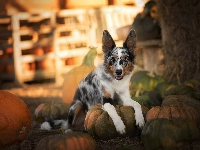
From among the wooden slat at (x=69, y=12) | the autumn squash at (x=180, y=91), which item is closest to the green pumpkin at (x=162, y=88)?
the autumn squash at (x=180, y=91)

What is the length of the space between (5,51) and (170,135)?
871 cm

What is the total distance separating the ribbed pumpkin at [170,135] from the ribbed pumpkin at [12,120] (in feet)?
4.90

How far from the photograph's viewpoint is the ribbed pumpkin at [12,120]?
401 cm

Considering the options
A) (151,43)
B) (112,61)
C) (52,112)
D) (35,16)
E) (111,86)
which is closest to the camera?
(112,61)

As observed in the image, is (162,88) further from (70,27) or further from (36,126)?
(70,27)

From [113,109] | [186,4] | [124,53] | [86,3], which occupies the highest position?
[86,3]

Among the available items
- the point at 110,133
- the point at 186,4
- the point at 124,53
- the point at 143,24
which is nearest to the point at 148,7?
the point at 143,24

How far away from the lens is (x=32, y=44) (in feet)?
36.2

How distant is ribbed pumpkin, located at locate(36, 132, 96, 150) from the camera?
3.38m

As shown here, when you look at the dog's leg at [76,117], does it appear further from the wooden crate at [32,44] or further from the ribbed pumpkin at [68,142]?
the wooden crate at [32,44]

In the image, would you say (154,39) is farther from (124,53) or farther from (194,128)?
(194,128)

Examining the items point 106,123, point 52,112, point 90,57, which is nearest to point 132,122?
point 106,123

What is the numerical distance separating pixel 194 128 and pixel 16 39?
318 inches

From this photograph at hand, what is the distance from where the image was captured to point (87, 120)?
4.34 m
